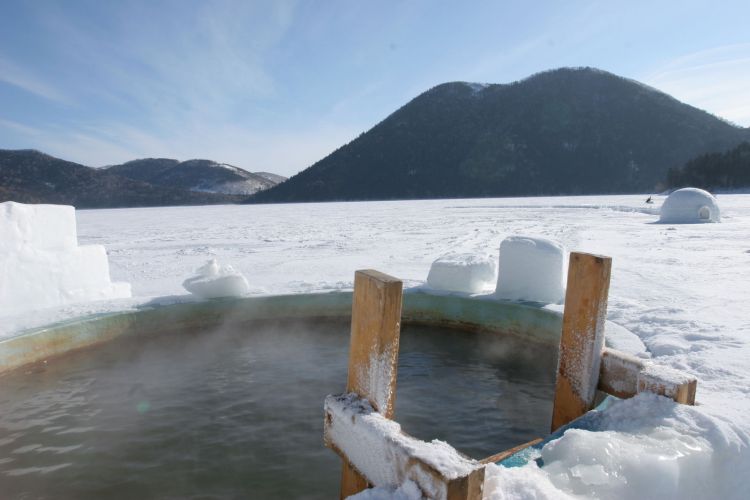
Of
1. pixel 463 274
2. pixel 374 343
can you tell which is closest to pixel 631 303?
pixel 463 274

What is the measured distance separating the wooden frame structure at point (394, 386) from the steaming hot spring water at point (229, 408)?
3.16 feet

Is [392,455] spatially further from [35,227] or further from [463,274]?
[35,227]

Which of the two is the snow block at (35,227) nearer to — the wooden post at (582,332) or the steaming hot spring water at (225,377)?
the steaming hot spring water at (225,377)

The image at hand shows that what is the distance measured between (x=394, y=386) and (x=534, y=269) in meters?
3.51

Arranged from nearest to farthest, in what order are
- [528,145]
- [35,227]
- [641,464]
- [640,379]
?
[641,464] → [640,379] → [35,227] → [528,145]

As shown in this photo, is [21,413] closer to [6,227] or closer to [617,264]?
[6,227]

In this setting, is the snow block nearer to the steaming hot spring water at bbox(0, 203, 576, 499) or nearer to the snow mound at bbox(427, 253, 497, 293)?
the steaming hot spring water at bbox(0, 203, 576, 499)

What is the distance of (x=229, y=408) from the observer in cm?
363

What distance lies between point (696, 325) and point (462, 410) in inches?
85.1

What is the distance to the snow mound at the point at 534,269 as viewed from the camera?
4.85 meters

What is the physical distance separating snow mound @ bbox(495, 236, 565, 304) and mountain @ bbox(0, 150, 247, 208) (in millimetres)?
56484

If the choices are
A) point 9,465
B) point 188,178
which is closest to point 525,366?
point 9,465

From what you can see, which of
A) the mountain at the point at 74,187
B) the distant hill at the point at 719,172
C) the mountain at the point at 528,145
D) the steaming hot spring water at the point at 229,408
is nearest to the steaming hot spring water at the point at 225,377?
the steaming hot spring water at the point at 229,408

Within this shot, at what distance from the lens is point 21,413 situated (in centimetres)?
346
